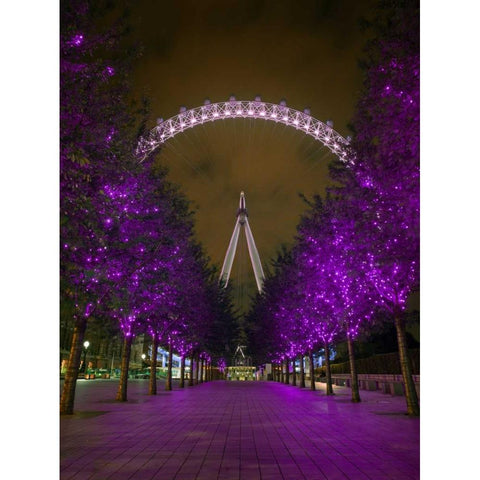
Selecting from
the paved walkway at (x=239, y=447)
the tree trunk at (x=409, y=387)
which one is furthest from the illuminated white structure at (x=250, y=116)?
the paved walkway at (x=239, y=447)

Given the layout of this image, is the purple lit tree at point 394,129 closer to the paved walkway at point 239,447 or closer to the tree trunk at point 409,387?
the tree trunk at point 409,387

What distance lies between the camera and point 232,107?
1901 inches

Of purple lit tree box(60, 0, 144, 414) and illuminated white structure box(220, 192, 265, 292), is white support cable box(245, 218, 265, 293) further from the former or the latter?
purple lit tree box(60, 0, 144, 414)

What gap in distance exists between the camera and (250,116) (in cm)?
4853

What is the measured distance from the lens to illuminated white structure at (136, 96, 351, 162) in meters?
46.3

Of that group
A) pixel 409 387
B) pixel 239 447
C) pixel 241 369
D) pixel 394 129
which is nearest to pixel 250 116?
pixel 409 387

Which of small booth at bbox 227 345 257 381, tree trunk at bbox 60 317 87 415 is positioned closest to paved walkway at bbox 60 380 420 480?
tree trunk at bbox 60 317 87 415

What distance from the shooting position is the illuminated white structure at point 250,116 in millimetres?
46281

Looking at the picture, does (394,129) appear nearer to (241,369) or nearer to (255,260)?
(255,260)

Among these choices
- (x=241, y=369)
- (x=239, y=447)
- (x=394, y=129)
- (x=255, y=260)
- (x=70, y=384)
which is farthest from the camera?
(x=241, y=369)

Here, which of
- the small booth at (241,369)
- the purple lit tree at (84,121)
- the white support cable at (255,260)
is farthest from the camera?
the small booth at (241,369)
